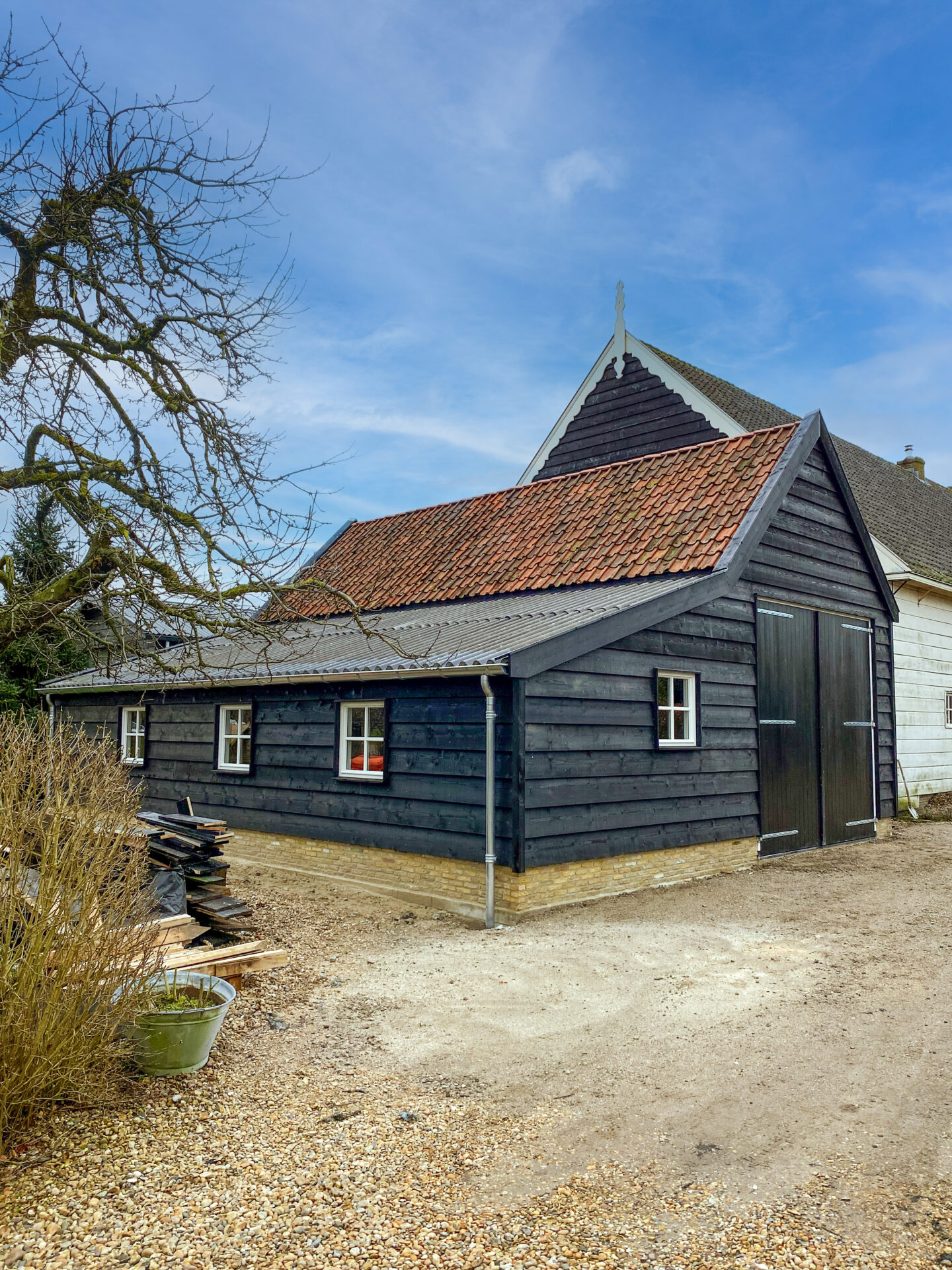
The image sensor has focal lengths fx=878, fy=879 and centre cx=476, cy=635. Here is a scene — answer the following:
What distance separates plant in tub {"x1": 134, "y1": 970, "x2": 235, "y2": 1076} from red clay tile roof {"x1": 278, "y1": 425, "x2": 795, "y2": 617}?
8327mm

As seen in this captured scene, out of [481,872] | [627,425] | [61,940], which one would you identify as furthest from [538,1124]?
[627,425]

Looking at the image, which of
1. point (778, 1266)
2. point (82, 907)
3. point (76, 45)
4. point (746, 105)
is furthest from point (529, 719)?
point (746, 105)

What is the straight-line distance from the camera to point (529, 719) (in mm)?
8898

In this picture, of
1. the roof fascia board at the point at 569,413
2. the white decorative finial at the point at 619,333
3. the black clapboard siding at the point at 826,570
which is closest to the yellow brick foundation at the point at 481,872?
the black clapboard siding at the point at 826,570

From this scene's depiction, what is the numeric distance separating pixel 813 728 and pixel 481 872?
266 inches

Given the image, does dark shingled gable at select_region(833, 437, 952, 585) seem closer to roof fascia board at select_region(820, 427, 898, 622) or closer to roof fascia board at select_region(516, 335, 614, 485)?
roof fascia board at select_region(820, 427, 898, 622)

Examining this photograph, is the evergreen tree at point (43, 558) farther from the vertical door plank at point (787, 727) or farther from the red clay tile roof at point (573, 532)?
the vertical door plank at point (787, 727)

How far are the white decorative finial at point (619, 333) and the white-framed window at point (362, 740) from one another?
10373 mm

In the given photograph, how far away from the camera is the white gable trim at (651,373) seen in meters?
16.5

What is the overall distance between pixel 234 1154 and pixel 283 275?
289 inches

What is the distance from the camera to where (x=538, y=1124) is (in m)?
4.33

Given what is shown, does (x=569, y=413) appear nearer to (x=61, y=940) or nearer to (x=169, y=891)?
(x=169, y=891)

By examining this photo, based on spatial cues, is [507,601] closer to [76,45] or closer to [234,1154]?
[76,45]

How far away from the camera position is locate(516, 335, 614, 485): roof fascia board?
60.5 ft
